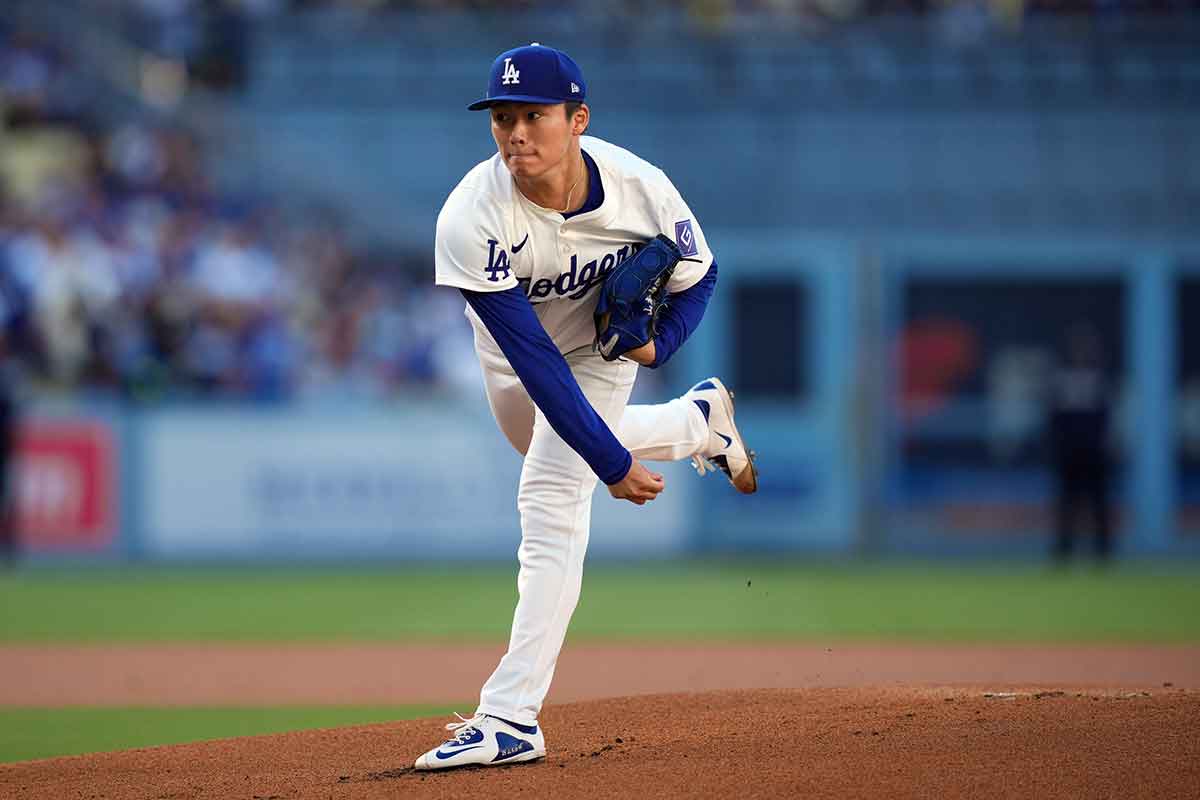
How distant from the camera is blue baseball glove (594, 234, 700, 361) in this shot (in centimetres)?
531

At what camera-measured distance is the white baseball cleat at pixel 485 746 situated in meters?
5.21

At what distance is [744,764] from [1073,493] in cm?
1042

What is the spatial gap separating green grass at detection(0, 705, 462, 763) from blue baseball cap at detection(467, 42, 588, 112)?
10.1 ft

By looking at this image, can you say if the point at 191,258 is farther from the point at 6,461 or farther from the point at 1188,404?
the point at 1188,404

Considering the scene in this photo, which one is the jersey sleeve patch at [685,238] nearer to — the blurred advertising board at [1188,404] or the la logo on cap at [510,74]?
the la logo on cap at [510,74]

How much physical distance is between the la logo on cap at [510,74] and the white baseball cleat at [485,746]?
1.91 m

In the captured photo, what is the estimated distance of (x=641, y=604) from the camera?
488 inches

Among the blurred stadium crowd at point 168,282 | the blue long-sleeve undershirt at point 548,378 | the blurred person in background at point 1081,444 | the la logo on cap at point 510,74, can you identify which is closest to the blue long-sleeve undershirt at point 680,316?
the blue long-sleeve undershirt at point 548,378

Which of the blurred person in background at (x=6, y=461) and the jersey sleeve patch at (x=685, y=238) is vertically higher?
the jersey sleeve patch at (x=685, y=238)

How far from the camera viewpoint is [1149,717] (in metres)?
5.62

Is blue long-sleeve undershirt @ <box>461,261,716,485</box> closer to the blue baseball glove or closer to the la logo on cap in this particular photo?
the blue baseball glove

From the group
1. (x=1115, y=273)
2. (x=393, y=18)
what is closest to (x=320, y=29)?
(x=393, y=18)

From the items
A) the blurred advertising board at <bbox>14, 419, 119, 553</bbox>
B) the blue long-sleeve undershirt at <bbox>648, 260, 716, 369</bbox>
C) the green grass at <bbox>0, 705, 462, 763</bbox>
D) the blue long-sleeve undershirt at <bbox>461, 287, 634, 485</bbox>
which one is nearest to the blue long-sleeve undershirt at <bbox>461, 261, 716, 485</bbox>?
the blue long-sleeve undershirt at <bbox>461, 287, 634, 485</bbox>

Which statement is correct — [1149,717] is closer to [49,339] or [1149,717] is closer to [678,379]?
[678,379]
